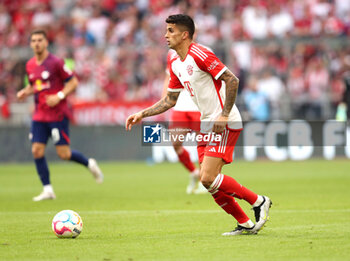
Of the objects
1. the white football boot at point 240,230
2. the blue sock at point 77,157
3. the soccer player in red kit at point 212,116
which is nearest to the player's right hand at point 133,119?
the soccer player in red kit at point 212,116

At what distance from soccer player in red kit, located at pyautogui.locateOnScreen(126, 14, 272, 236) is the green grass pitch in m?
0.34

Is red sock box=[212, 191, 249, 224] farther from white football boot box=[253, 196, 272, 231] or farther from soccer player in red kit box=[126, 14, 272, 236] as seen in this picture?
white football boot box=[253, 196, 272, 231]

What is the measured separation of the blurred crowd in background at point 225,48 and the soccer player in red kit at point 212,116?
44.6 feet

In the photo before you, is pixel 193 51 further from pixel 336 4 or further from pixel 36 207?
pixel 336 4

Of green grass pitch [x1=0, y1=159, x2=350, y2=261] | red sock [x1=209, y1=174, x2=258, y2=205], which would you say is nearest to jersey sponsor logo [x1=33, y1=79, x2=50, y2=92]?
green grass pitch [x1=0, y1=159, x2=350, y2=261]

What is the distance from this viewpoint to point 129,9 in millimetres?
26031

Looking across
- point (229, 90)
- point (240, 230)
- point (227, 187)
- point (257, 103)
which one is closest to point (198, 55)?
point (229, 90)

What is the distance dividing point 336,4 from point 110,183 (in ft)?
36.1

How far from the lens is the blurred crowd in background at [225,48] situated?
21.5 metres

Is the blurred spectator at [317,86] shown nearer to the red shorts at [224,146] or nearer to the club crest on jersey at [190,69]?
the red shorts at [224,146]

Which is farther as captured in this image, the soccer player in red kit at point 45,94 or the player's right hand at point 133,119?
the soccer player in red kit at point 45,94

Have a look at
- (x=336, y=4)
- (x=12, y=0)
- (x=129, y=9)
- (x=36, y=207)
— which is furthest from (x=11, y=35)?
(x=36, y=207)

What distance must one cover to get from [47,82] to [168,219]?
415 cm

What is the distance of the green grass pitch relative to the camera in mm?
6695
